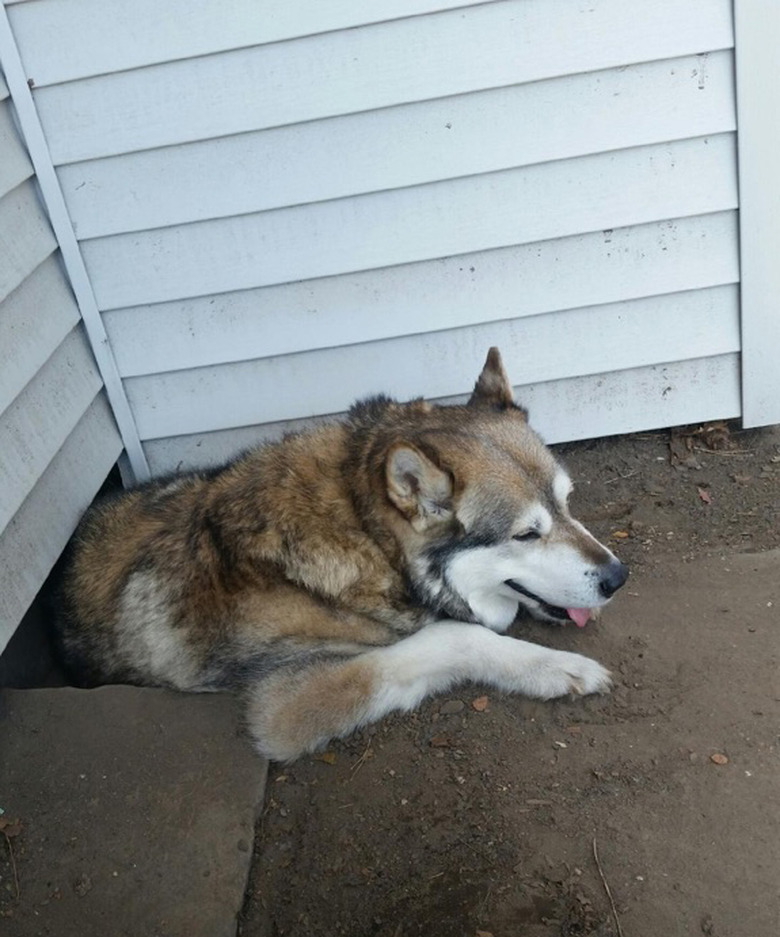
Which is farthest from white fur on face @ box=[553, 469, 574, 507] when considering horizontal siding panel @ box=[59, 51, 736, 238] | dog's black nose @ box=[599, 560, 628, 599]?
horizontal siding panel @ box=[59, 51, 736, 238]

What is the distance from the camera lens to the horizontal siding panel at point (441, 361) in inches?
186

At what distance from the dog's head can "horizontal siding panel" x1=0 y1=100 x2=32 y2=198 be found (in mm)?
1942

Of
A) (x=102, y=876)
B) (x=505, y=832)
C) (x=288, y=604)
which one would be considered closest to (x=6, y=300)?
(x=288, y=604)

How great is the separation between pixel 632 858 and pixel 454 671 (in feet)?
3.02

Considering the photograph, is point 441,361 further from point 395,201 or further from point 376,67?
point 376,67

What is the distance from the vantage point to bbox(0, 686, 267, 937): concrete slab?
119 inches

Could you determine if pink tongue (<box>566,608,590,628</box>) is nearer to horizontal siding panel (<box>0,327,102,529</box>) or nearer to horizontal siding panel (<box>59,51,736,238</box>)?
horizontal siding panel (<box>59,51,736,238</box>)

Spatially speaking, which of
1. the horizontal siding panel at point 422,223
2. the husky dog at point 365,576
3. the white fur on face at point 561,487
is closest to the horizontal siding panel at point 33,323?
the horizontal siding panel at point 422,223

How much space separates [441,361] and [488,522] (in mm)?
1491

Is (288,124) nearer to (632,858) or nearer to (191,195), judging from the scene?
(191,195)

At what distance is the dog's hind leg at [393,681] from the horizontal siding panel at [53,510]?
1018 millimetres

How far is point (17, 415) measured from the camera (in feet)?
13.1

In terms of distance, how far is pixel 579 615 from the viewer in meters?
3.74

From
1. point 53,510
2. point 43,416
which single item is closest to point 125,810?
point 53,510
